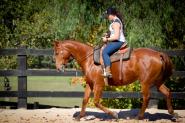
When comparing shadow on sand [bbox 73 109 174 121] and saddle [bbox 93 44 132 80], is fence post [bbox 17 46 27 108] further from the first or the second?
saddle [bbox 93 44 132 80]

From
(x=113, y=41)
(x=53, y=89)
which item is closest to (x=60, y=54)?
(x=113, y=41)

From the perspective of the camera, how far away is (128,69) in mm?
9102

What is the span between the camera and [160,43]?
1224cm

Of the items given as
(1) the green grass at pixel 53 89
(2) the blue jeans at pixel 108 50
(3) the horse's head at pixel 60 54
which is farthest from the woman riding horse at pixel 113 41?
(1) the green grass at pixel 53 89

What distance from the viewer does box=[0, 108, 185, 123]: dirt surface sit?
911cm

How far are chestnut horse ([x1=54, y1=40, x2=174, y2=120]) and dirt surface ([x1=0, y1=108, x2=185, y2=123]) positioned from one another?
269mm

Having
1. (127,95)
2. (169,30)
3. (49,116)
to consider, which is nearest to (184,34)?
(169,30)

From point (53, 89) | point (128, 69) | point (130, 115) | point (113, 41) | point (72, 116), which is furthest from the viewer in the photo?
point (53, 89)

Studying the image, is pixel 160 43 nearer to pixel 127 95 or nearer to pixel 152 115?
pixel 127 95

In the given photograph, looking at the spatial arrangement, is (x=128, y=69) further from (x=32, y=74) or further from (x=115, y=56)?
(x=32, y=74)

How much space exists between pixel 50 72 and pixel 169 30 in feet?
14.3

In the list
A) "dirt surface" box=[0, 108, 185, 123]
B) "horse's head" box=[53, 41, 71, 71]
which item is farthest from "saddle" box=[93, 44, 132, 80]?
"dirt surface" box=[0, 108, 185, 123]

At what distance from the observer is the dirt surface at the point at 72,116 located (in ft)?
29.9

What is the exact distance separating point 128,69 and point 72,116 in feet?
6.08
